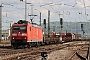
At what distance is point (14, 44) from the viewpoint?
36750 millimetres

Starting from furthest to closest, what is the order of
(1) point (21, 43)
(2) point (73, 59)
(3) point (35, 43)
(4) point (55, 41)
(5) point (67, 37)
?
(5) point (67, 37) < (4) point (55, 41) < (3) point (35, 43) < (1) point (21, 43) < (2) point (73, 59)

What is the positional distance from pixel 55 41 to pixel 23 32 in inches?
1082

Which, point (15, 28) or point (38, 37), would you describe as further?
point (38, 37)

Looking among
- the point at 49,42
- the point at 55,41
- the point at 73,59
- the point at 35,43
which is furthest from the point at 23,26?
the point at 55,41

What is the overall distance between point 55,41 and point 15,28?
90.6ft

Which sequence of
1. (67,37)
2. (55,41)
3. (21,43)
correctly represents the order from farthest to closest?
(67,37) < (55,41) < (21,43)

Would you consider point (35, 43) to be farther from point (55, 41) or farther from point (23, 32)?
point (55, 41)

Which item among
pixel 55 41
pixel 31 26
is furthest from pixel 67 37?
pixel 31 26

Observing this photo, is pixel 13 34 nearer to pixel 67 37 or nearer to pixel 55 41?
pixel 55 41

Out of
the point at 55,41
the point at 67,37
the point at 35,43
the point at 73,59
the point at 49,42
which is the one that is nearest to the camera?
the point at 73,59

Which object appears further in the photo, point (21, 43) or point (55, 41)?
point (55, 41)

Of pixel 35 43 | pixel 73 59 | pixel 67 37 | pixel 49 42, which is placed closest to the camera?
pixel 73 59

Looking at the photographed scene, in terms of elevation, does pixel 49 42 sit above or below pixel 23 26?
below

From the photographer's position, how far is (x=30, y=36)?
3794 centimetres
